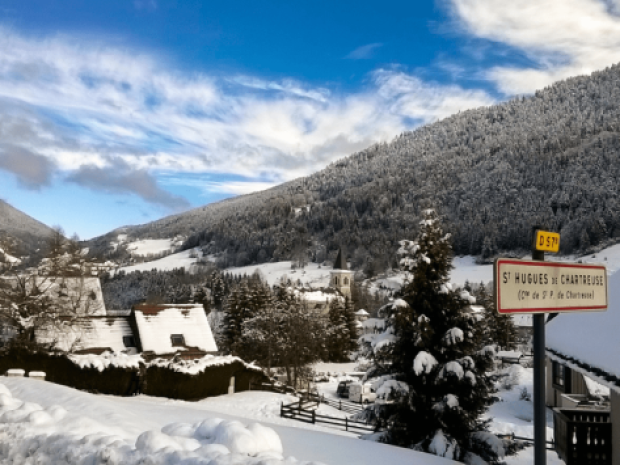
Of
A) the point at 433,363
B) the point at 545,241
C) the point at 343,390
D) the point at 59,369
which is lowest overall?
the point at 343,390

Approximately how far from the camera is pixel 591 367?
7.37 meters

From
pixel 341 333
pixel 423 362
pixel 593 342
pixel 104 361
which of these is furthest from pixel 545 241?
pixel 341 333

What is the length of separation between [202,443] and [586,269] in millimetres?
3916

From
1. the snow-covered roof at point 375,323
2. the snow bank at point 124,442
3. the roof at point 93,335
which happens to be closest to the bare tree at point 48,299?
the roof at point 93,335

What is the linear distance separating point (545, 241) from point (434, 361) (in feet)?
29.0

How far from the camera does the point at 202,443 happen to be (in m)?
5.19

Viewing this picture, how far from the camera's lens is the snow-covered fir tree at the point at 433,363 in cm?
1184

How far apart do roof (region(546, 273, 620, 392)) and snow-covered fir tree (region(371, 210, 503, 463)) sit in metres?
2.57

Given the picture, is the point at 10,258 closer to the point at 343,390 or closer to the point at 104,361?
the point at 104,361

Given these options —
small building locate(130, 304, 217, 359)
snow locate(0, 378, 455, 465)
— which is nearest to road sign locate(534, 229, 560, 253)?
snow locate(0, 378, 455, 465)

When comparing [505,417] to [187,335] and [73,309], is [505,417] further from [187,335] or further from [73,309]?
[73,309]

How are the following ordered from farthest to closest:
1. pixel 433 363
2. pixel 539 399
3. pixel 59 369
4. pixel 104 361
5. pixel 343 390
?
pixel 343 390
pixel 104 361
pixel 59 369
pixel 433 363
pixel 539 399

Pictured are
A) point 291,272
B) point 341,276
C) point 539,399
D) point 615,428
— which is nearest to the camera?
point 539,399

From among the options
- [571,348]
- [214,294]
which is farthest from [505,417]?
[214,294]
